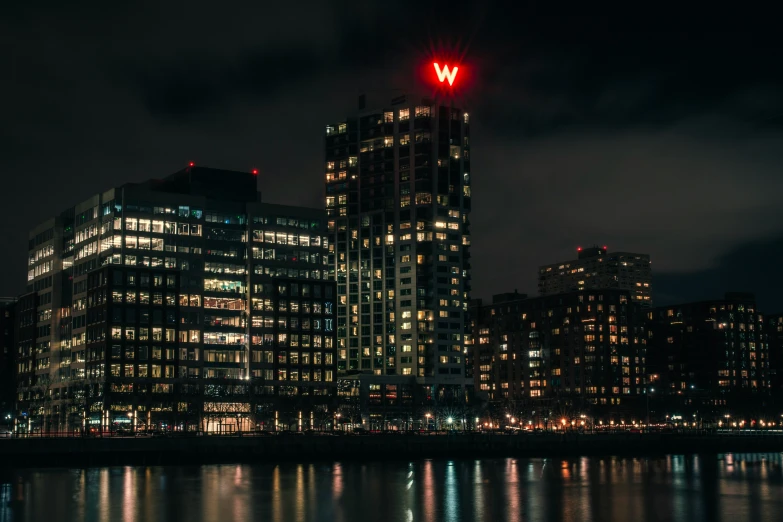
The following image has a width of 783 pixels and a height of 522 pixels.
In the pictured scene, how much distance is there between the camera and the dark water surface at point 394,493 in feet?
322

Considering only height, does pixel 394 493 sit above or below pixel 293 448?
below

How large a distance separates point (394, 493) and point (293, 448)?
5539cm

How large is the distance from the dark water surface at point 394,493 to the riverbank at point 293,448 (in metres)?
5.00

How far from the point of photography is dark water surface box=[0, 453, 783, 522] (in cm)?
9825

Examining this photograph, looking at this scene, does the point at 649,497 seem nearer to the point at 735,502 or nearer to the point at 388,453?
the point at 735,502

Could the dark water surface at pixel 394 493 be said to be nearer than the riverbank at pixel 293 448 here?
Yes

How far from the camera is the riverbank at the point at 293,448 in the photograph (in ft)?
485

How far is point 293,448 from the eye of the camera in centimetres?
16838

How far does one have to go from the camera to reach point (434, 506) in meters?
105

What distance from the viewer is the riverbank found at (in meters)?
148

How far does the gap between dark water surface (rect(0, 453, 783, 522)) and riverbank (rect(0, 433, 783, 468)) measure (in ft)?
16.4

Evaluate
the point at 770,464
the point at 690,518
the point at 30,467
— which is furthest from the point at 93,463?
the point at 770,464

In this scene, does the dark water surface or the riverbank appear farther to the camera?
the riverbank

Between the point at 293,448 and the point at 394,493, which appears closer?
the point at 394,493
